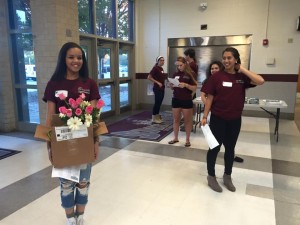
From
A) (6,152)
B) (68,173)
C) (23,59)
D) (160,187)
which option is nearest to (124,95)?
(23,59)

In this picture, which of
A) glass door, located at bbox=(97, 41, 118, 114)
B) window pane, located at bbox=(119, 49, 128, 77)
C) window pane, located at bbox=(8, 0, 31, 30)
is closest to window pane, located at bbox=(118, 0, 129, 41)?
window pane, located at bbox=(119, 49, 128, 77)

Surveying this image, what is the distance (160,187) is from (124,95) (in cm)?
485

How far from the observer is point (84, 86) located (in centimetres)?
174

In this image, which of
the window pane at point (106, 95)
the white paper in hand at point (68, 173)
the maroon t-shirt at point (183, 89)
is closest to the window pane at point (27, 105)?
the window pane at point (106, 95)

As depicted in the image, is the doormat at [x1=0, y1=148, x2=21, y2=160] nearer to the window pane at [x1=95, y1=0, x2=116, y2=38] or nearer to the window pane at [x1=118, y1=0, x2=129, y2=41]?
the window pane at [x1=95, y1=0, x2=116, y2=38]

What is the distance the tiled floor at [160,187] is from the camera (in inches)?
84.7

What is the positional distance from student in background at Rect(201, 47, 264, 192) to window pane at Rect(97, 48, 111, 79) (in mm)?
3981

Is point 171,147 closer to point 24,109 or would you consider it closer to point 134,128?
point 134,128

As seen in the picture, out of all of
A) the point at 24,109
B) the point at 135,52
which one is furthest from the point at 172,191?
the point at 135,52

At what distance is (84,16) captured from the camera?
5375mm

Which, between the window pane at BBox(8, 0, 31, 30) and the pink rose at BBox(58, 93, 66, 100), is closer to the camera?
the pink rose at BBox(58, 93, 66, 100)

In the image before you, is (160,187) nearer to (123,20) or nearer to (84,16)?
(84,16)

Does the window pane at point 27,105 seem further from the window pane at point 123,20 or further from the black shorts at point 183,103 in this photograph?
the window pane at point 123,20

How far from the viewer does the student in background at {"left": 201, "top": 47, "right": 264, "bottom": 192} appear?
236 centimetres
